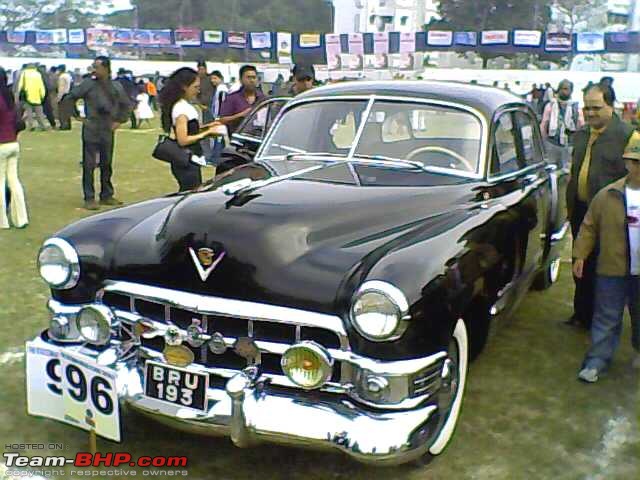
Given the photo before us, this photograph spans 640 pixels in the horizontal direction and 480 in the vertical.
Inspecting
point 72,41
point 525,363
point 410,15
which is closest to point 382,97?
point 525,363

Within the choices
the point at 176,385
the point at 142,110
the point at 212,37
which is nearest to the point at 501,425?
the point at 176,385

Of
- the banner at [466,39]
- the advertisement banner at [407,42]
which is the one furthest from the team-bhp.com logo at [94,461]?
the banner at [466,39]

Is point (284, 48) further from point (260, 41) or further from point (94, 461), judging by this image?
point (94, 461)

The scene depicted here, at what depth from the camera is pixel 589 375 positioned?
4438 millimetres

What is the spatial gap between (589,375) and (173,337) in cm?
267

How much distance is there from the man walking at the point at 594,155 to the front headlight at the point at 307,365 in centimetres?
257

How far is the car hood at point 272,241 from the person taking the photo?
3068 mm

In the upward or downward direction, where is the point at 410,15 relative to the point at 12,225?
upward

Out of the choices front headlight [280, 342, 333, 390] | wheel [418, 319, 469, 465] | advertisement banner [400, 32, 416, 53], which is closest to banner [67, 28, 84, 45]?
advertisement banner [400, 32, 416, 53]

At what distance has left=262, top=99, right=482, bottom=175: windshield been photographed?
14.5 feet

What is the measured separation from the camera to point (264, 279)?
3.07 metres

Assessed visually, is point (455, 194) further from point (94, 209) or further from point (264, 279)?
point (94, 209)

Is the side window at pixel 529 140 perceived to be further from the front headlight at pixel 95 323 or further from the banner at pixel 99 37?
the banner at pixel 99 37

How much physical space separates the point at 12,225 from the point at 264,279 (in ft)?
19.5
